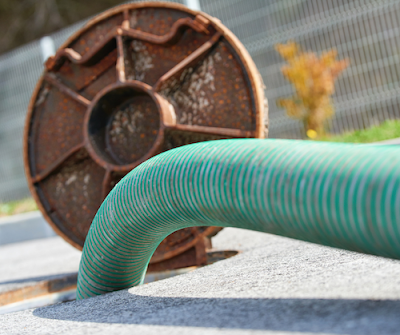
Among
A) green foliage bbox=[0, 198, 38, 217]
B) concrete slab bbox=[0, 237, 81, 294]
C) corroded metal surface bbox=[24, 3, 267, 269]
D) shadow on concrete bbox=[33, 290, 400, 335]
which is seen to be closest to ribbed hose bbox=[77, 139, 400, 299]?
shadow on concrete bbox=[33, 290, 400, 335]

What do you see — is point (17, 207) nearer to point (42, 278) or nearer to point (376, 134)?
point (42, 278)

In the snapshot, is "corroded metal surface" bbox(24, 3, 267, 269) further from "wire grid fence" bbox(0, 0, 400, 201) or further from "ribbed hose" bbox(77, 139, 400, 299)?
"wire grid fence" bbox(0, 0, 400, 201)

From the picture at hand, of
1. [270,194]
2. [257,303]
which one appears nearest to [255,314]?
[257,303]

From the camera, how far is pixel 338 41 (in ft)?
27.6

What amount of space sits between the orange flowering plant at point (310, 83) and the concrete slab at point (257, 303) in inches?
235

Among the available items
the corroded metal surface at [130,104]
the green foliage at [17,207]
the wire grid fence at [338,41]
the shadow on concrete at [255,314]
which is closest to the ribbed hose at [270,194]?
the shadow on concrete at [255,314]

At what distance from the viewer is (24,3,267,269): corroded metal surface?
10.6ft

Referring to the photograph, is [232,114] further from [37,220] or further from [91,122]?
[37,220]

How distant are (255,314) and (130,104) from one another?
240cm

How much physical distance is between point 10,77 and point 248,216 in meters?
9.89

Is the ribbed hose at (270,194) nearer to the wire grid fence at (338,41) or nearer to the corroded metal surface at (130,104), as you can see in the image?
the corroded metal surface at (130,104)

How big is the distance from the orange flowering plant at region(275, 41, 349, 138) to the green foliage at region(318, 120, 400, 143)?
60cm

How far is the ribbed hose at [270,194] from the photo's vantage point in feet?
4.64

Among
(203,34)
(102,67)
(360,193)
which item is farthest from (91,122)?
(360,193)
